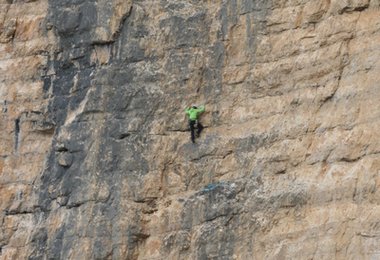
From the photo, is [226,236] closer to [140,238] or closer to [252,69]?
[140,238]

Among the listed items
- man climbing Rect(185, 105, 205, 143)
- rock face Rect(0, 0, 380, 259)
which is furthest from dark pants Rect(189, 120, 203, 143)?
rock face Rect(0, 0, 380, 259)

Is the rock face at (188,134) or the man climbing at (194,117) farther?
the man climbing at (194,117)

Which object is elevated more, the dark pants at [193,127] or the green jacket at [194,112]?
the green jacket at [194,112]

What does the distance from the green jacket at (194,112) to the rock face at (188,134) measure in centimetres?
20

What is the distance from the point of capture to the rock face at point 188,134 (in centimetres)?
2320

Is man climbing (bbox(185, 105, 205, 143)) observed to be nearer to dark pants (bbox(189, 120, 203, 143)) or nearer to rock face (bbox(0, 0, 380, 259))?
dark pants (bbox(189, 120, 203, 143))

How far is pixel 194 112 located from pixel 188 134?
0.52 m

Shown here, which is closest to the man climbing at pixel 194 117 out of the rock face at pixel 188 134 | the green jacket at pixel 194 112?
the green jacket at pixel 194 112

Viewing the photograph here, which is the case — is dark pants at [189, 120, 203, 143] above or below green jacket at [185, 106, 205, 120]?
below

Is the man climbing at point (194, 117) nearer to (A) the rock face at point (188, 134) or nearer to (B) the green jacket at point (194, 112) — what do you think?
(B) the green jacket at point (194, 112)

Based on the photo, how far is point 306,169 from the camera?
23.5m

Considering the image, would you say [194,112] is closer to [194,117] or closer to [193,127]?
[194,117]

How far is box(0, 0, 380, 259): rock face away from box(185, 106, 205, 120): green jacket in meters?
0.20

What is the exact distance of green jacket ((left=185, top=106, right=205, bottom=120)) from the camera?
24.7 meters
